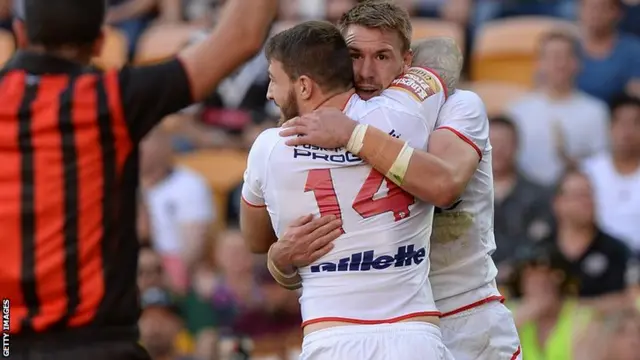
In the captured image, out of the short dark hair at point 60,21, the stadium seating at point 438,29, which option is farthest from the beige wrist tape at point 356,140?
the stadium seating at point 438,29

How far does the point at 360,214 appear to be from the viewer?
12.7 feet

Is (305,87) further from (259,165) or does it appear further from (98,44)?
(98,44)

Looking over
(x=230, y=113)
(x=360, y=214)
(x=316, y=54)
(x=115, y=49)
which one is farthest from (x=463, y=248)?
(x=115, y=49)

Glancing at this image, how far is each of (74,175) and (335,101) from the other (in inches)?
35.0

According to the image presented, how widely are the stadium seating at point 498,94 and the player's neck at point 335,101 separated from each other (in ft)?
20.3

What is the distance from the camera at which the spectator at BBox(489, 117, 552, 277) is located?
336 inches

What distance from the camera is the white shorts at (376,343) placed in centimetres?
380

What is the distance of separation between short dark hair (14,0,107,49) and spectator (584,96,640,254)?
550 centimetres

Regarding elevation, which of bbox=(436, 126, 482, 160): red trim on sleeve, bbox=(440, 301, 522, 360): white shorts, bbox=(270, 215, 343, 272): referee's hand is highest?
bbox=(436, 126, 482, 160): red trim on sleeve

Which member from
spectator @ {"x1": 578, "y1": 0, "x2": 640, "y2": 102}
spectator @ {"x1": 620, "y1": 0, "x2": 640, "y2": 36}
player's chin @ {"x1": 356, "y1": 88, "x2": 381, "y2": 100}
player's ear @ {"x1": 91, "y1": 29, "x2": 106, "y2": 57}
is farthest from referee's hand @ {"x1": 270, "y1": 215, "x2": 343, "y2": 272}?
spectator @ {"x1": 620, "y1": 0, "x2": 640, "y2": 36}

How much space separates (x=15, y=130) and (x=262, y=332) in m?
4.67

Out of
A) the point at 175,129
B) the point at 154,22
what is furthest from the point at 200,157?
the point at 154,22

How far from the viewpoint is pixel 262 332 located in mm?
8508

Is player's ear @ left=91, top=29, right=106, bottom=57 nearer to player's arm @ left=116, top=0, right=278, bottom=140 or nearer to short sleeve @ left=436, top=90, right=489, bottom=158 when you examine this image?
player's arm @ left=116, top=0, right=278, bottom=140
